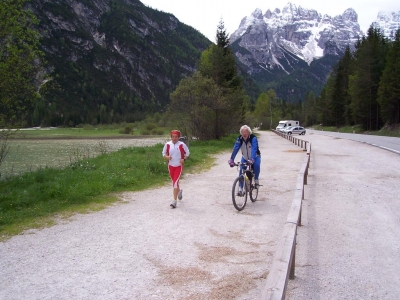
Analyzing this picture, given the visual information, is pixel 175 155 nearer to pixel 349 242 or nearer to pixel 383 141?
pixel 349 242

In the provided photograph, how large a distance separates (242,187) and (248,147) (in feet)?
3.71

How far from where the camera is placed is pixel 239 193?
323 inches

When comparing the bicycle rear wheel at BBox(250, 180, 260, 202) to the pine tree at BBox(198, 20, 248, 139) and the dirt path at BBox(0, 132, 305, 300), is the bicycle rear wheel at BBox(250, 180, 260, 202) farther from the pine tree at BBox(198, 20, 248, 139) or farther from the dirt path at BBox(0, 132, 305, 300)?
the pine tree at BBox(198, 20, 248, 139)

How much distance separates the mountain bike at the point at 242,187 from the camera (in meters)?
8.12

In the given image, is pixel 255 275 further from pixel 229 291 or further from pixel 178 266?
Answer: pixel 178 266

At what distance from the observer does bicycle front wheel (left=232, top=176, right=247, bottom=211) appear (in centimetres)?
809

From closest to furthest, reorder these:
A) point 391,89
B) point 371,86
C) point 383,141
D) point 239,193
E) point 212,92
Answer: point 239,193 < point 212,92 < point 383,141 < point 391,89 < point 371,86

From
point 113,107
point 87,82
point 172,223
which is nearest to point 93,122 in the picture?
point 113,107

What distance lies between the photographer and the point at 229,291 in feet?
13.7

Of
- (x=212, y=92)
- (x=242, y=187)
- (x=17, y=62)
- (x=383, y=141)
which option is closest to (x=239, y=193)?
(x=242, y=187)

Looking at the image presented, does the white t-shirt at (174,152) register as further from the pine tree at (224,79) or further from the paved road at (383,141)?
the pine tree at (224,79)

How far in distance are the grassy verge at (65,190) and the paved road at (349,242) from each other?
4.98 m

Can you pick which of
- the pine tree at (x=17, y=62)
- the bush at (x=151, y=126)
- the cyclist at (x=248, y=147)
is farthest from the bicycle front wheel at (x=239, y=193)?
the bush at (x=151, y=126)

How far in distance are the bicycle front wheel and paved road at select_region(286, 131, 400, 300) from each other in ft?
4.58
